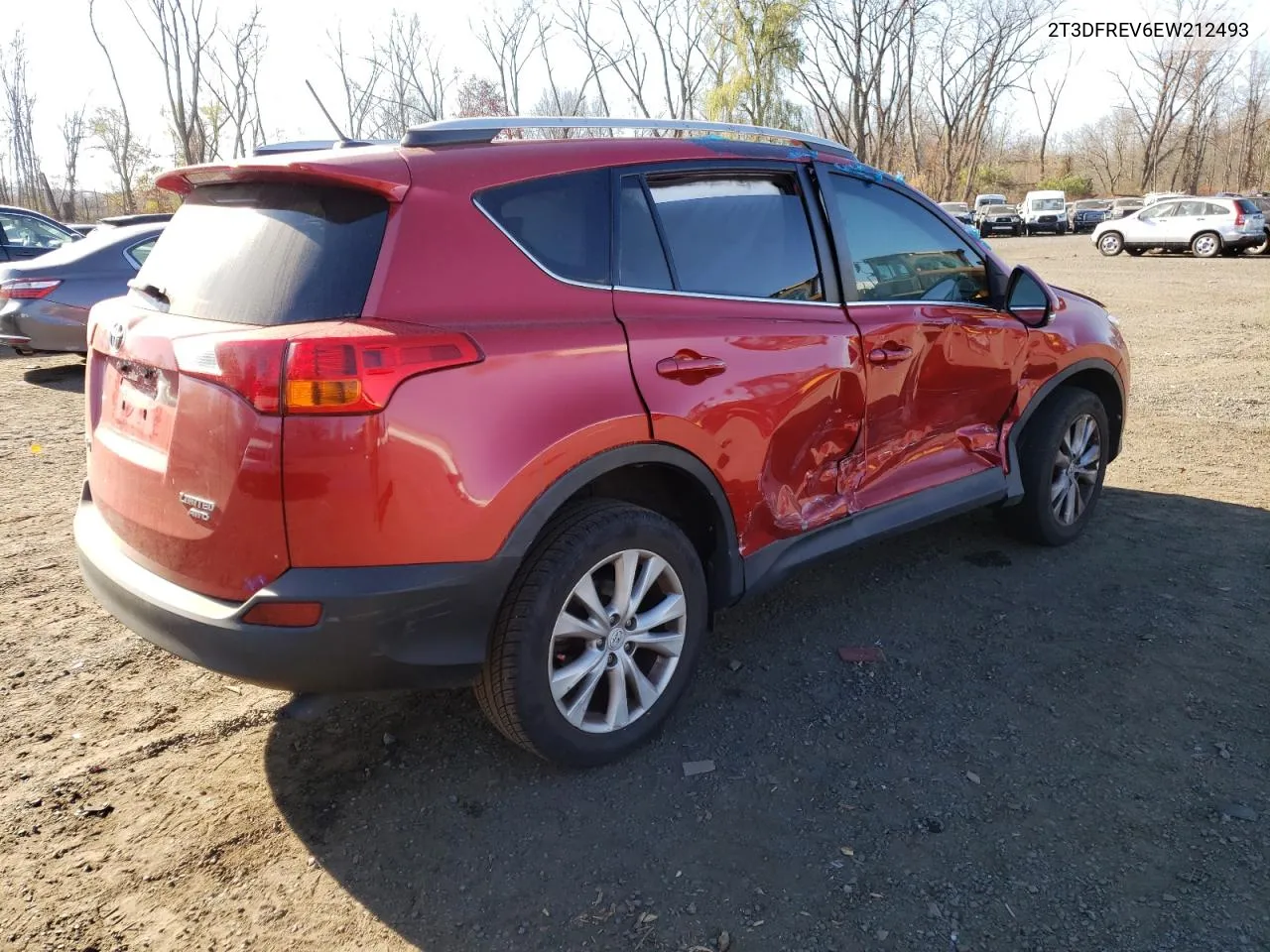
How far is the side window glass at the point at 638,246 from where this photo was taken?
2812mm

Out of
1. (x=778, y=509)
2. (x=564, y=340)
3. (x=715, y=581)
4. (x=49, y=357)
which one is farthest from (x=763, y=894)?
(x=49, y=357)

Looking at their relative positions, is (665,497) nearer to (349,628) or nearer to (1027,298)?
(349,628)

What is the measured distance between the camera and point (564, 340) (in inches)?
100

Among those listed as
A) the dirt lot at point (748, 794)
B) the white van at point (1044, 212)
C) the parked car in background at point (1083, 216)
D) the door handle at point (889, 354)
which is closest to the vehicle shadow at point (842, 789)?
the dirt lot at point (748, 794)

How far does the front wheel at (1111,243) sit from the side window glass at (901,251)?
27.4 m

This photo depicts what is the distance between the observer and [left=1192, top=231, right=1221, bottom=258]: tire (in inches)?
1010

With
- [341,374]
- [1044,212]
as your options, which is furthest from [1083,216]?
[341,374]

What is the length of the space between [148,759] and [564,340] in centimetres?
187

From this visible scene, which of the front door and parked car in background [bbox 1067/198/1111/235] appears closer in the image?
the front door

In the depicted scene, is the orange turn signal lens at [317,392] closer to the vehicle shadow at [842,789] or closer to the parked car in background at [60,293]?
the vehicle shadow at [842,789]

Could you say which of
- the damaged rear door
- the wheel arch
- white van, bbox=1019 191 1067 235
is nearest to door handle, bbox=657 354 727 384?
the damaged rear door

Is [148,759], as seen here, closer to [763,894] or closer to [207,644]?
[207,644]

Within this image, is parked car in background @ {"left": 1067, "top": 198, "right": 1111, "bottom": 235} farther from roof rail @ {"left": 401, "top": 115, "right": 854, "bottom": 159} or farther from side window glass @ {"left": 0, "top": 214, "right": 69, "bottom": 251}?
Answer: roof rail @ {"left": 401, "top": 115, "right": 854, "bottom": 159}

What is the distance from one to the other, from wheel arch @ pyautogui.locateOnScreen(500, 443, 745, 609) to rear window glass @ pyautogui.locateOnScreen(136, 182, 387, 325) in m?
0.70
